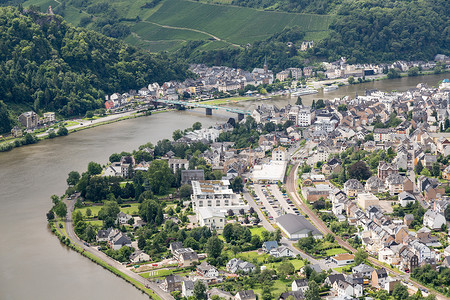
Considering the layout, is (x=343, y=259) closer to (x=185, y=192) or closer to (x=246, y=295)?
(x=246, y=295)

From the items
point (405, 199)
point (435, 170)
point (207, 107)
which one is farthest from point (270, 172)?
point (207, 107)

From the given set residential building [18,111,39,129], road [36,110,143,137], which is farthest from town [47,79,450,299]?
residential building [18,111,39,129]

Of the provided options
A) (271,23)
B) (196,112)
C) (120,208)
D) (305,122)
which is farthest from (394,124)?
(271,23)

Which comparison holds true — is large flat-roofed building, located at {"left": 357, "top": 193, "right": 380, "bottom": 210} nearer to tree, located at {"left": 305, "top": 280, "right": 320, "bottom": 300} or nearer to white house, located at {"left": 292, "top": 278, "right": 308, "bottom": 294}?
white house, located at {"left": 292, "top": 278, "right": 308, "bottom": 294}

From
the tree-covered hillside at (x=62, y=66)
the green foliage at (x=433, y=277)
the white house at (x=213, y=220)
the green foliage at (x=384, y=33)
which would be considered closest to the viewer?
the green foliage at (x=433, y=277)

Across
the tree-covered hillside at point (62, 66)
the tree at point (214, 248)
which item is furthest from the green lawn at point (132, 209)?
the tree-covered hillside at point (62, 66)

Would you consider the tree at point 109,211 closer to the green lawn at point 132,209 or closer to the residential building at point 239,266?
the green lawn at point 132,209

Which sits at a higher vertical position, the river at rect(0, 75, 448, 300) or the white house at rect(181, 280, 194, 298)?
the river at rect(0, 75, 448, 300)
